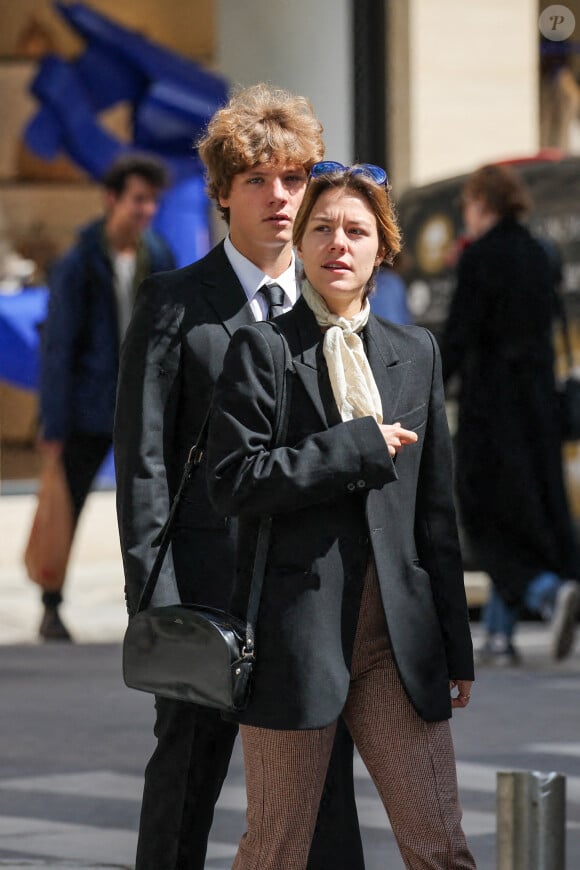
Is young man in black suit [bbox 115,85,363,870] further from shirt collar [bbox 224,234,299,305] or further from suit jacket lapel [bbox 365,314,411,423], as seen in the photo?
Result: suit jacket lapel [bbox 365,314,411,423]

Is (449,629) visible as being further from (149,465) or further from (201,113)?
(201,113)

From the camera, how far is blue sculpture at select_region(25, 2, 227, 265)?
41.6 ft

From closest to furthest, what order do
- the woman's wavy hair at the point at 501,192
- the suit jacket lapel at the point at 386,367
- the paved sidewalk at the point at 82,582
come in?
the suit jacket lapel at the point at 386,367
the woman's wavy hair at the point at 501,192
the paved sidewalk at the point at 82,582

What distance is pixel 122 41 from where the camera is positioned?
1278cm

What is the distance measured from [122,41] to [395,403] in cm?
935

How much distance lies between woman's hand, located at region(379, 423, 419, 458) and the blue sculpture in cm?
902

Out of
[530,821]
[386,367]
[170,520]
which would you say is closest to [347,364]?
[386,367]

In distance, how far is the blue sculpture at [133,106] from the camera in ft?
41.6

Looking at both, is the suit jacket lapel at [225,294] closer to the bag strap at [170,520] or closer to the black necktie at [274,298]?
the black necktie at [274,298]

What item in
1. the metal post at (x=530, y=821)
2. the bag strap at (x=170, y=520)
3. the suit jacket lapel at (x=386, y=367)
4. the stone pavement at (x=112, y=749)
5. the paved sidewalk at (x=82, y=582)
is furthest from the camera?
the paved sidewalk at (x=82, y=582)

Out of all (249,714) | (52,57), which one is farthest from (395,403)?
(52,57)

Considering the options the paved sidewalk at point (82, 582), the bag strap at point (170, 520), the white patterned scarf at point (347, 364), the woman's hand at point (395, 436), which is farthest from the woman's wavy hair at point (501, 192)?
the woman's hand at point (395, 436)

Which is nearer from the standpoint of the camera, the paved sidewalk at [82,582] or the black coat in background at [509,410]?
the black coat in background at [509,410]

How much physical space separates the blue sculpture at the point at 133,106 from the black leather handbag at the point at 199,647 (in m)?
8.78
